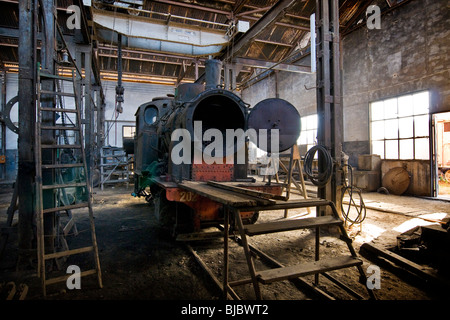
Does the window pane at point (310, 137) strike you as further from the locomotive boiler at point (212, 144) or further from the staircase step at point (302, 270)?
the staircase step at point (302, 270)

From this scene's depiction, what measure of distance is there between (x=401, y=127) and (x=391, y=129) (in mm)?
338

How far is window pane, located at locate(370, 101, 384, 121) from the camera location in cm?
958

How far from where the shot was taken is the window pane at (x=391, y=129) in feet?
→ 30.0

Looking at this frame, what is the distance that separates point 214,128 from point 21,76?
277 centimetres

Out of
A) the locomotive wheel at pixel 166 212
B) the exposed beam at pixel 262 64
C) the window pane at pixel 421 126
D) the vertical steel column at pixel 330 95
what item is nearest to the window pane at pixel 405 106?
the window pane at pixel 421 126

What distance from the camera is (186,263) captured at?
3377 mm

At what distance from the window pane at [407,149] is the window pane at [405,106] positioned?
0.93 metres

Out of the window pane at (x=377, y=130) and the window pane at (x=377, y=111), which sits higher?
the window pane at (x=377, y=111)

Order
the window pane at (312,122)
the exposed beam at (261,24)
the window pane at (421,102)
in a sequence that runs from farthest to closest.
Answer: the window pane at (312,122) < the window pane at (421,102) < the exposed beam at (261,24)

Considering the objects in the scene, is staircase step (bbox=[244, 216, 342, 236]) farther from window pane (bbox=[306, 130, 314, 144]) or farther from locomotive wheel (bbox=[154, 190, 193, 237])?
window pane (bbox=[306, 130, 314, 144])

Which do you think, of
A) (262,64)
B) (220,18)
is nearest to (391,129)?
(262,64)

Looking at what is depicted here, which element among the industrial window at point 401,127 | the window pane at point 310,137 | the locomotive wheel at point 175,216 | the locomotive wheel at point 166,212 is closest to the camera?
the locomotive wheel at point 175,216

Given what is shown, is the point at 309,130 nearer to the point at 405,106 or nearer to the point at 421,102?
the point at 405,106
